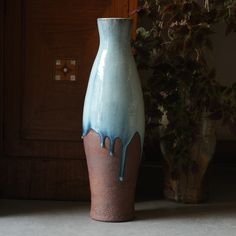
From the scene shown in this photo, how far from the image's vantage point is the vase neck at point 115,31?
1.52 meters

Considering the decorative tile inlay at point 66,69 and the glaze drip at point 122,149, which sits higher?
the decorative tile inlay at point 66,69

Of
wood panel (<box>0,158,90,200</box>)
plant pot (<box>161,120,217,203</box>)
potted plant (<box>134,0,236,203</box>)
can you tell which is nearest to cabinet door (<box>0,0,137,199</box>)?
wood panel (<box>0,158,90,200</box>)

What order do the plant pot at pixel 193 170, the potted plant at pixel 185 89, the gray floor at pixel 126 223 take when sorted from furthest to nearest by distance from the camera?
1. the plant pot at pixel 193 170
2. the potted plant at pixel 185 89
3. the gray floor at pixel 126 223

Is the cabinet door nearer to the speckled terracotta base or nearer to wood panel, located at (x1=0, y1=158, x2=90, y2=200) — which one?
wood panel, located at (x1=0, y1=158, x2=90, y2=200)

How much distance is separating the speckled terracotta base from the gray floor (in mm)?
30

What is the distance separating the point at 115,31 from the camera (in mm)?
1521

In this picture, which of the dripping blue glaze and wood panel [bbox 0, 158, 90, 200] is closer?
the dripping blue glaze

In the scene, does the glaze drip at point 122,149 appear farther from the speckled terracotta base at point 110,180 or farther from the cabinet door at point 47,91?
the cabinet door at point 47,91

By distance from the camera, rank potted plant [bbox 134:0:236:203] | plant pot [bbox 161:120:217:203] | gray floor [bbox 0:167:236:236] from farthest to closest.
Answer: plant pot [bbox 161:120:217:203] → potted plant [bbox 134:0:236:203] → gray floor [bbox 0:167:236:236]

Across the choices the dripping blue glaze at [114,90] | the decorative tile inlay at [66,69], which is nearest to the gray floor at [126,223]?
the dripping blue glaze at [114,90]

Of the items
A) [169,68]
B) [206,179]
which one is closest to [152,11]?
[169,68]

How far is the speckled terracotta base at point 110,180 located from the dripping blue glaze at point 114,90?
0.6 inches

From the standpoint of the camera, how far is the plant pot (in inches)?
69.5

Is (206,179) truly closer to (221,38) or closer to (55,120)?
(55,120)
